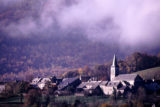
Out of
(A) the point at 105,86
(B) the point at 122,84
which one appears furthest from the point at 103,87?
(B) the point at 122,84

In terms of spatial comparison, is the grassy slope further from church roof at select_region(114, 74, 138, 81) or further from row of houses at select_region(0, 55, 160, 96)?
row of houses at select_region(0, 55, 160, 96)

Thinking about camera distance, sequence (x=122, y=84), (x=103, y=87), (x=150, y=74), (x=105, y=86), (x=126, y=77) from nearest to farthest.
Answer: (x=122, y=84) → (x=105, y=86) → (x=103, y=87) → (x=126, y=77) → (x=150, y=74)

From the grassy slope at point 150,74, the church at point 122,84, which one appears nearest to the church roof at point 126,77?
the church at point 122,84

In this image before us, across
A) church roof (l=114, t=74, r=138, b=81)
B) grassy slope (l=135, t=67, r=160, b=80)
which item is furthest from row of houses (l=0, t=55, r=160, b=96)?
grassy slope (l=135, t=67, r=160, b=80)

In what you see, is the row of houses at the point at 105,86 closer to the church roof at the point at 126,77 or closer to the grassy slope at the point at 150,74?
the church roof at the point at 126,77

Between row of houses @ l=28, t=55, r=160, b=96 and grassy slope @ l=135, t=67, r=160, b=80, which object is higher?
grassy slope @ l=135, t=67, r=160, b=80

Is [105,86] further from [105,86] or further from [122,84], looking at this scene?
[122,84]

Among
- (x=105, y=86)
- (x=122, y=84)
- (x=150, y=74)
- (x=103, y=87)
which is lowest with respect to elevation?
(x=103, y=87)

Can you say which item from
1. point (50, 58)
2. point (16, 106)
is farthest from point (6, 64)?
point (16, 106)

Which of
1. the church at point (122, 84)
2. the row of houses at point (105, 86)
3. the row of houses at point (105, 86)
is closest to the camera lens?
the row of houses at point (105, 86)

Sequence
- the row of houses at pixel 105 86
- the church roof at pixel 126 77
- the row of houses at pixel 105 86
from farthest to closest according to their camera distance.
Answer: the church roof at pixel 126 77, the row of houses at pixel 105 86, the row of houses at pixel 105 86

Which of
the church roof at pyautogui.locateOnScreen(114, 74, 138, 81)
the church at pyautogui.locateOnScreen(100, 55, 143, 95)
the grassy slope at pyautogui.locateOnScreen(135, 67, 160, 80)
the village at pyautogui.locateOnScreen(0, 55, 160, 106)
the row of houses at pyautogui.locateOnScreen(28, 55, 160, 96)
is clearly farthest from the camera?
the grassy slope at pyautogui.locateOnScreen(135, 67, 160, 80)

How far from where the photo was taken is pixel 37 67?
161m

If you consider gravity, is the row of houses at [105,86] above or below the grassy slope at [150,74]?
below
